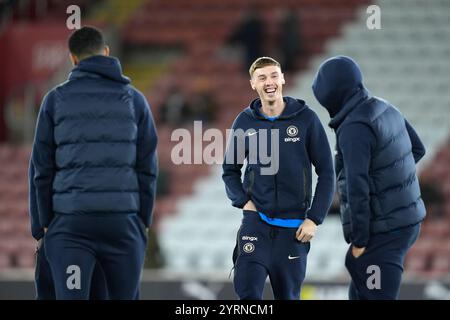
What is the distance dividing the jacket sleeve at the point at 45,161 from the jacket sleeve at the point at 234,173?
954mm

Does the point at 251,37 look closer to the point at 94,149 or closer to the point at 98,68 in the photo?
the point at 98,68

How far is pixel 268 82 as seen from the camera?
6148mm

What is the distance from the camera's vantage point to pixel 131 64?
17172 millimetres

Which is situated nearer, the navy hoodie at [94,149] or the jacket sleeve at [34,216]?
the navy hoodie at [94,149]

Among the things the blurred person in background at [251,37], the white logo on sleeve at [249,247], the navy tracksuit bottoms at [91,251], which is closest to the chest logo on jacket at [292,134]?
the white logo on sleeve at [249,247]

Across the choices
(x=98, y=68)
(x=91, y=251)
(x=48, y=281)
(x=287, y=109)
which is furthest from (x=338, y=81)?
(x=48, y=281)

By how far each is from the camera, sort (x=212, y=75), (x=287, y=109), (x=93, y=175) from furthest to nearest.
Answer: (x=212, y=75) → (x=287, y=109) → (x=93, y=175)

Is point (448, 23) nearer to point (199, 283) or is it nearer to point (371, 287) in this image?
point (199, 283)

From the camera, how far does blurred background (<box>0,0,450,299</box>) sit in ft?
44.3

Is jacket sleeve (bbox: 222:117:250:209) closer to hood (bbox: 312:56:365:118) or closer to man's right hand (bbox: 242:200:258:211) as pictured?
man's right hand (bbox: 242:200:258:211)

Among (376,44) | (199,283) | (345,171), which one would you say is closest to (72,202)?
(345,171)

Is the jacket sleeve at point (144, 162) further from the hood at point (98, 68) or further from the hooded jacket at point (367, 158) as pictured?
the hooded jacket at point (367, 158)

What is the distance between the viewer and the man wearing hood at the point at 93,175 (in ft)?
18.9

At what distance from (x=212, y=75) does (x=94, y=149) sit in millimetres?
10579
